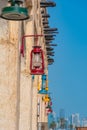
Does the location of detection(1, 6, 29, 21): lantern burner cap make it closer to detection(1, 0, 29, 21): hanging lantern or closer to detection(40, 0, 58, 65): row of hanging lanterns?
detection(1, 0, 29, 21): hanging lantern

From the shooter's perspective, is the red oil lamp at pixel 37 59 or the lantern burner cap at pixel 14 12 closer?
the lantern burner cap at pixel 14 12

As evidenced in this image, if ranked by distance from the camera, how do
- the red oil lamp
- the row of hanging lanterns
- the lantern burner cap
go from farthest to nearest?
1. the row of hanging lanterns
2. the red oil lamp
3. the lantern burner cap

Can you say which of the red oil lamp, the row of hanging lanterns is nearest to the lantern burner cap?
the red oil lamp

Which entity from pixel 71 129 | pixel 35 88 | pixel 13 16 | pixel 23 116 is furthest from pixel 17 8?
pixel 71 129

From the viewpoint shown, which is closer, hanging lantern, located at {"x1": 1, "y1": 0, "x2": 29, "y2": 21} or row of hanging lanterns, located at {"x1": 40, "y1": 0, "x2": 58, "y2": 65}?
hanging lantern, located at {"x1": 1, "y1": 0, "x2": 29, "y2": 21}

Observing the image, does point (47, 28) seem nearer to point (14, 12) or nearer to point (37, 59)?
point (37, 59)

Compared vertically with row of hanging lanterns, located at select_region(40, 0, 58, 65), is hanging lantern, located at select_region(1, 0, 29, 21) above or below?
below

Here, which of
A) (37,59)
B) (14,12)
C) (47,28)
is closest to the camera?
(14,12)

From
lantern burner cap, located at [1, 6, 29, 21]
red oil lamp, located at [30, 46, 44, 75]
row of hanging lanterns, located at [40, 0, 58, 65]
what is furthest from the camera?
row of hanging lanterns, located at [40, 0, 58, 65]

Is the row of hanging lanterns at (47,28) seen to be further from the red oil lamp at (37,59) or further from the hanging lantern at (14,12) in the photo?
the hanging lantern at (14,12)

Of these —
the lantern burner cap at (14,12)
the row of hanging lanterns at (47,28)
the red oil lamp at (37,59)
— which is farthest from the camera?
the row of hanging lanterns at (47,28)

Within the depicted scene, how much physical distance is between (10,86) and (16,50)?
79 centimetres

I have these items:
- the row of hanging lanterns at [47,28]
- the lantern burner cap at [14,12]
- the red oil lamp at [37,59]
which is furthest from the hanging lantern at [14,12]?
the row of hanging lanterns at [47,28]

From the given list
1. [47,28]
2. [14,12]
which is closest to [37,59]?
[14,12]
